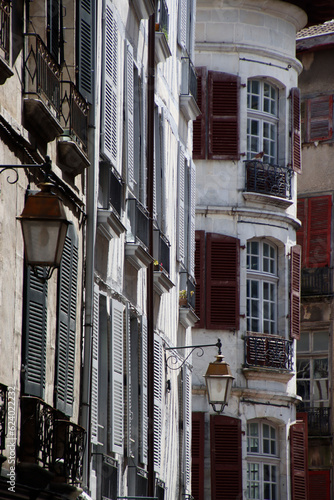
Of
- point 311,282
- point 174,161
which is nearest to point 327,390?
point 311,282

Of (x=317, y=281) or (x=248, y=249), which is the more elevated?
(x=317, y=281)

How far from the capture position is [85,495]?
13.3 metres

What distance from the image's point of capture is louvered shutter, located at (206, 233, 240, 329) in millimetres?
27047

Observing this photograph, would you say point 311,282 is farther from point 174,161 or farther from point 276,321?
point 174,161

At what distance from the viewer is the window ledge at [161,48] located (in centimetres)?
1938

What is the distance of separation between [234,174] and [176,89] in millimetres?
5894

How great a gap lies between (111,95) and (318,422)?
55.4 ft

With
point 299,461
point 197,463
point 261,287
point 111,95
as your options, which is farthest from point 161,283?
point 299,461

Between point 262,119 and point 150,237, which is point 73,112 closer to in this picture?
point 150,237

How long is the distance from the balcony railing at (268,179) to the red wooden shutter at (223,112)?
42 cm

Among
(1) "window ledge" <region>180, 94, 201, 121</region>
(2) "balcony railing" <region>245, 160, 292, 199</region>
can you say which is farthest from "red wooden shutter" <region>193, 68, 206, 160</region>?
(1) "window ledge" <region>180, 94, 201, 121</region>

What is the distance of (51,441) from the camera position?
11883mm

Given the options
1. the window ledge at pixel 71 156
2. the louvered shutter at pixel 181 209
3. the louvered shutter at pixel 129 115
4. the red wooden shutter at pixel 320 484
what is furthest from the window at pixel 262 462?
the window ledge at pixel 71 156

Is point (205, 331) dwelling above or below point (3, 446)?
above
